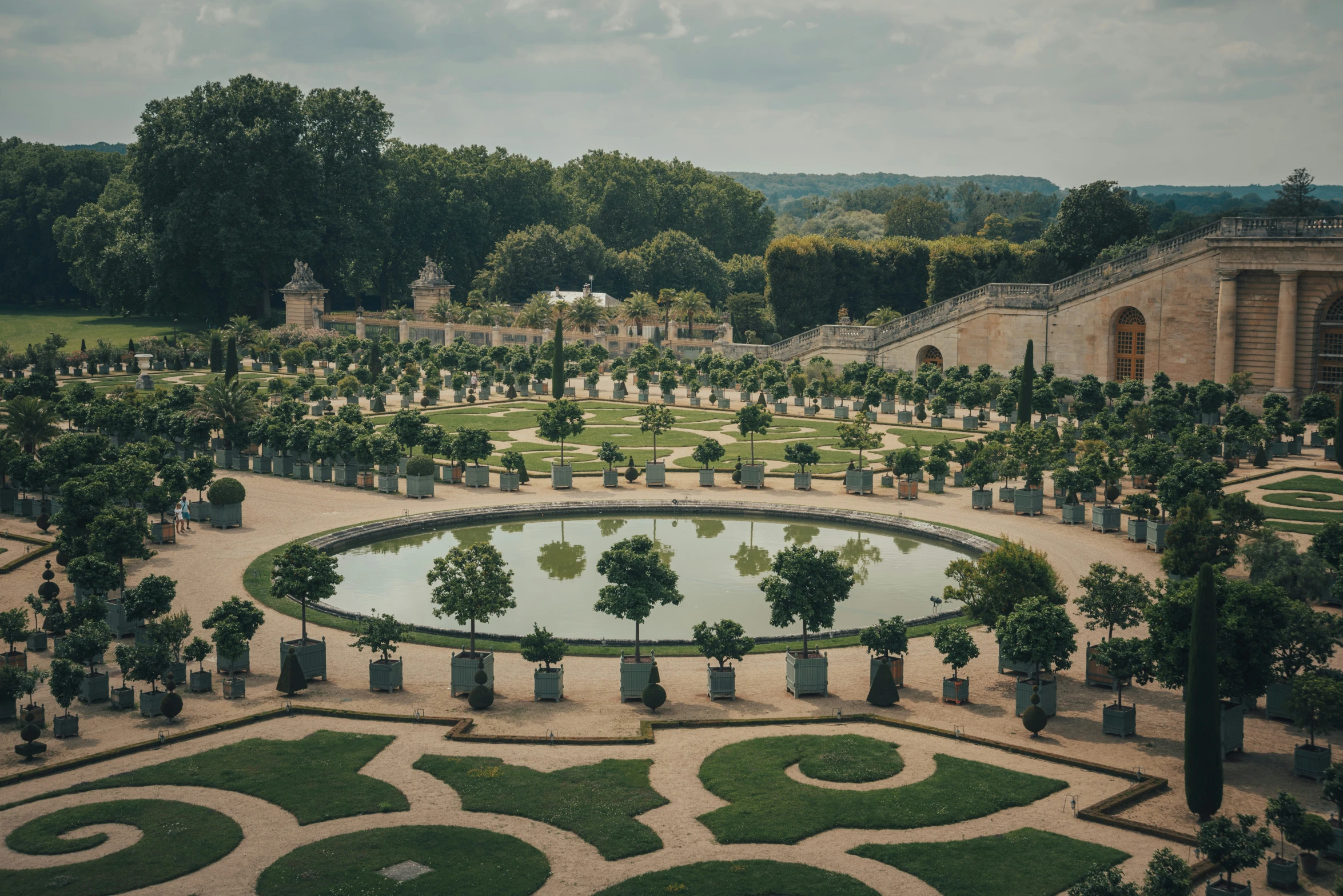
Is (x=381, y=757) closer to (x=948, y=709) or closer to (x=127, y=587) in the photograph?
(x=948, y=709)

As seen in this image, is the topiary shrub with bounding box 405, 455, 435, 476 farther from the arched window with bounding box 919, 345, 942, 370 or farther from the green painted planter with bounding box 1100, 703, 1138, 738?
the arched window with bounding box 919, 345, 942, 370

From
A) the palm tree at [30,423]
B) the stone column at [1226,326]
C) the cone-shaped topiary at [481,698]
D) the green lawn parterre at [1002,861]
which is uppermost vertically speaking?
the stone column at [1226,326]

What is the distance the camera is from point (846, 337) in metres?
87.3

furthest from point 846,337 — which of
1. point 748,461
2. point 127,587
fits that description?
point 127,587

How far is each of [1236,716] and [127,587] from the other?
101 feet

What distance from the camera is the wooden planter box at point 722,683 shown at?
97.1 feet

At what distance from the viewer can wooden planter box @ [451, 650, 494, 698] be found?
2981cm

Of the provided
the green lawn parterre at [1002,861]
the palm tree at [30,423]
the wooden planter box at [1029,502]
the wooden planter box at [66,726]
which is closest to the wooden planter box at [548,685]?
the green lawn parterre at [1002,861]

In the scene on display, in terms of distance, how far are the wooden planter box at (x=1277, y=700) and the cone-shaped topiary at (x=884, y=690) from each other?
823cm

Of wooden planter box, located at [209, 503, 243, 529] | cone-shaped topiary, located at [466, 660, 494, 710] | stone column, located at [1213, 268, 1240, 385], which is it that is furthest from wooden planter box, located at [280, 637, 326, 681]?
stone column, located at [1213, 268, 1240, 385]

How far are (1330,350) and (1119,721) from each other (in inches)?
1947

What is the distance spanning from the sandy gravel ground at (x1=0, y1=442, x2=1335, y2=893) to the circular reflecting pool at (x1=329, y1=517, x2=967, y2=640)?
275 centimetres

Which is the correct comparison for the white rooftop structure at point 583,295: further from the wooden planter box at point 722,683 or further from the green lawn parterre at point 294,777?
the green lawn parterre at point 294,777

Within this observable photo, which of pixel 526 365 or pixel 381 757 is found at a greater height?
pixel 526 365
